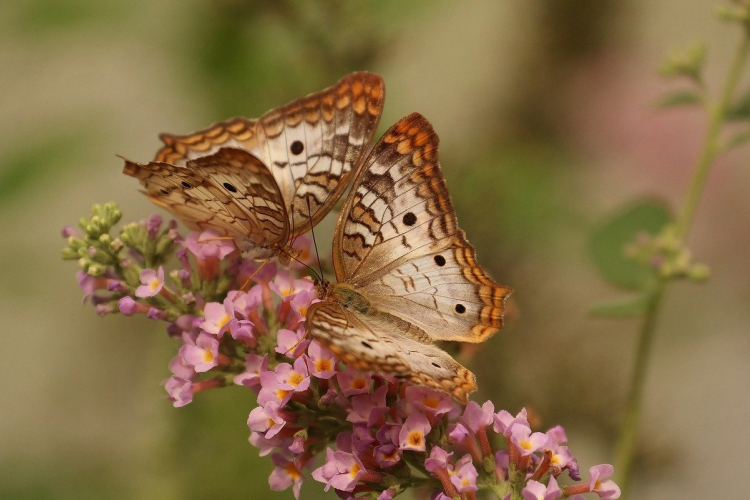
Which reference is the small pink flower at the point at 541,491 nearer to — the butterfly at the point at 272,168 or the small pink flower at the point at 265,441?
A: the small pink flower at the point at 265,441

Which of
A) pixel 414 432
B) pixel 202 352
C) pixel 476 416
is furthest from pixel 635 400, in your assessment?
pixel 202 352

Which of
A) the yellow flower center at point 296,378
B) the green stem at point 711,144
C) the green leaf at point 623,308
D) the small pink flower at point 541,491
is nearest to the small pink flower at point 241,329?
the yellow flower center at point 296,378

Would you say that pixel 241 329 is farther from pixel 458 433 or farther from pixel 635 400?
pixel 635 400

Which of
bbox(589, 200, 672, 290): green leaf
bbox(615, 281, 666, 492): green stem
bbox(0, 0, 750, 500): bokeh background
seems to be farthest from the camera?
bbox(0, 0, 750, 500): bokeh background

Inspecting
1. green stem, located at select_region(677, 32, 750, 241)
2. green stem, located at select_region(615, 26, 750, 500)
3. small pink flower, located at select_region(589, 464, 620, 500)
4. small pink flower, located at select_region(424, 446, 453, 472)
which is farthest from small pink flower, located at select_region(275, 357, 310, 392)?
green stem, located at select_region(677, 32, 750, 241)

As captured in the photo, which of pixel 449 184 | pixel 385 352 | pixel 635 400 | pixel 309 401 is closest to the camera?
pixel 385 352

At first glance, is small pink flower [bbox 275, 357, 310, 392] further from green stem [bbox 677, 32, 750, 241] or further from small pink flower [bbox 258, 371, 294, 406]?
green stem [bbox 677, 32, 750, 241]
